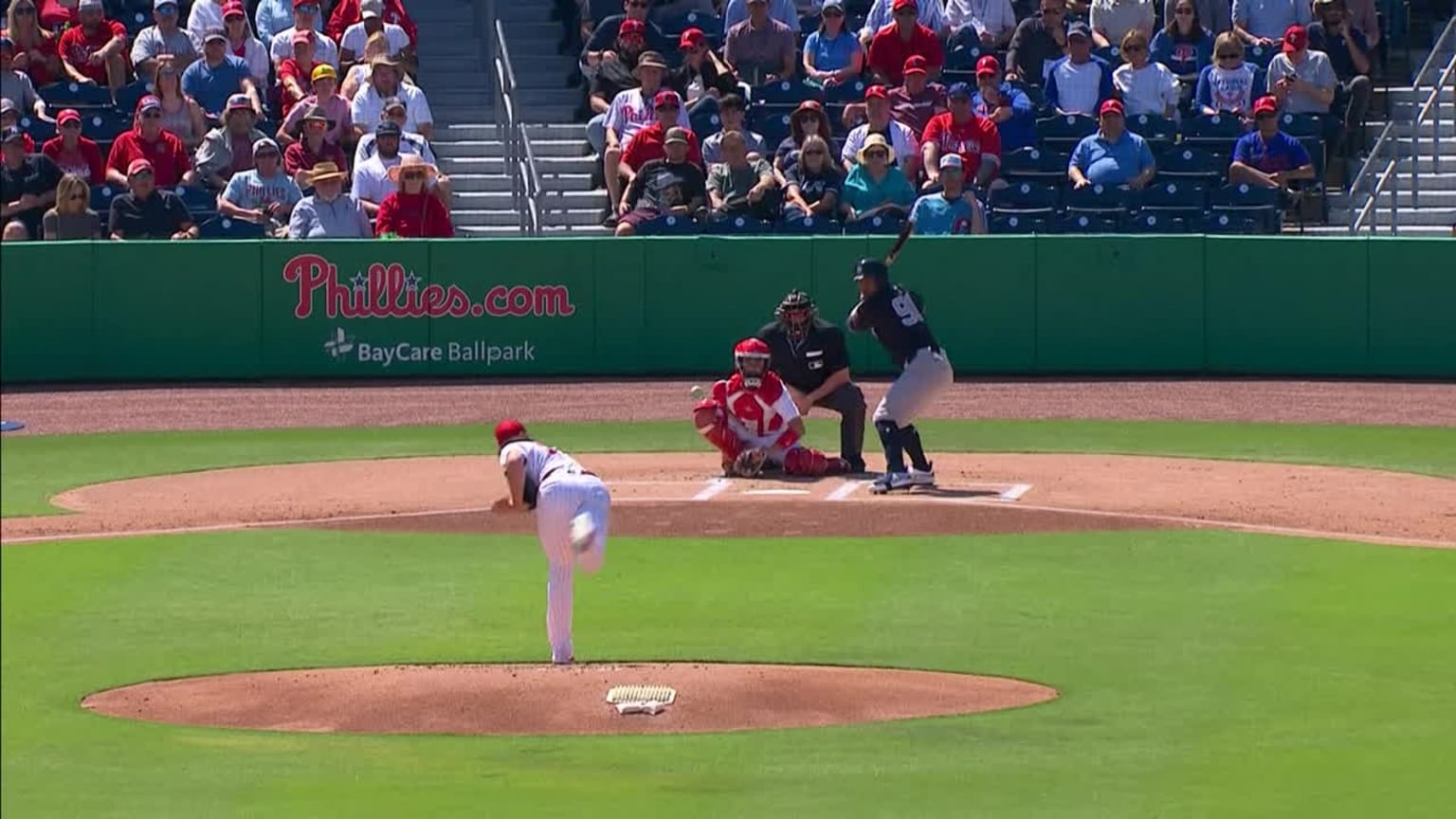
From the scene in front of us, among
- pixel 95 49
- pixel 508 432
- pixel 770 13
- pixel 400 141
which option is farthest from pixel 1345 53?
pixel 508 432

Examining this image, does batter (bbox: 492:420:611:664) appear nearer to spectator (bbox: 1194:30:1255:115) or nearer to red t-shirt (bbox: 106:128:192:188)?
red t-shirt (bbox: 106:128:192:188)

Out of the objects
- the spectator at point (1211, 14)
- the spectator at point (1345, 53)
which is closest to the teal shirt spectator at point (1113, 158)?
the spectator at point (1345, 53)

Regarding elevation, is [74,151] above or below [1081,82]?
below

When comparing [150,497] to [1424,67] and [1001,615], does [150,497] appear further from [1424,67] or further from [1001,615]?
[1424,67]

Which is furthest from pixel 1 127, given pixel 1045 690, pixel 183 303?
pixel 1045 690

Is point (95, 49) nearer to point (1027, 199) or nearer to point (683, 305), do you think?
point (683, 305)

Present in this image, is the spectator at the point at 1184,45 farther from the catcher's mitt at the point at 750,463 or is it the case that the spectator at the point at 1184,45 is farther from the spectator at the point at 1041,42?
the catcher's mitt at the point at 750,463

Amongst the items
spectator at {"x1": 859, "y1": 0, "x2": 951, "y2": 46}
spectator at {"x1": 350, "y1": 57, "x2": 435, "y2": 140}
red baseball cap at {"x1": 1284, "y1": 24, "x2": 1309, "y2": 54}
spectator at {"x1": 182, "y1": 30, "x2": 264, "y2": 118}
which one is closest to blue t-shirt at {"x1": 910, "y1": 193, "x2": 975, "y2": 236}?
spectator at {"x1": 859, "y1": 0, "x2": 951, "y2": 46}

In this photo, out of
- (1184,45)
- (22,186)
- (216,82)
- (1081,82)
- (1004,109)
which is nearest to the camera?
(22,186)
